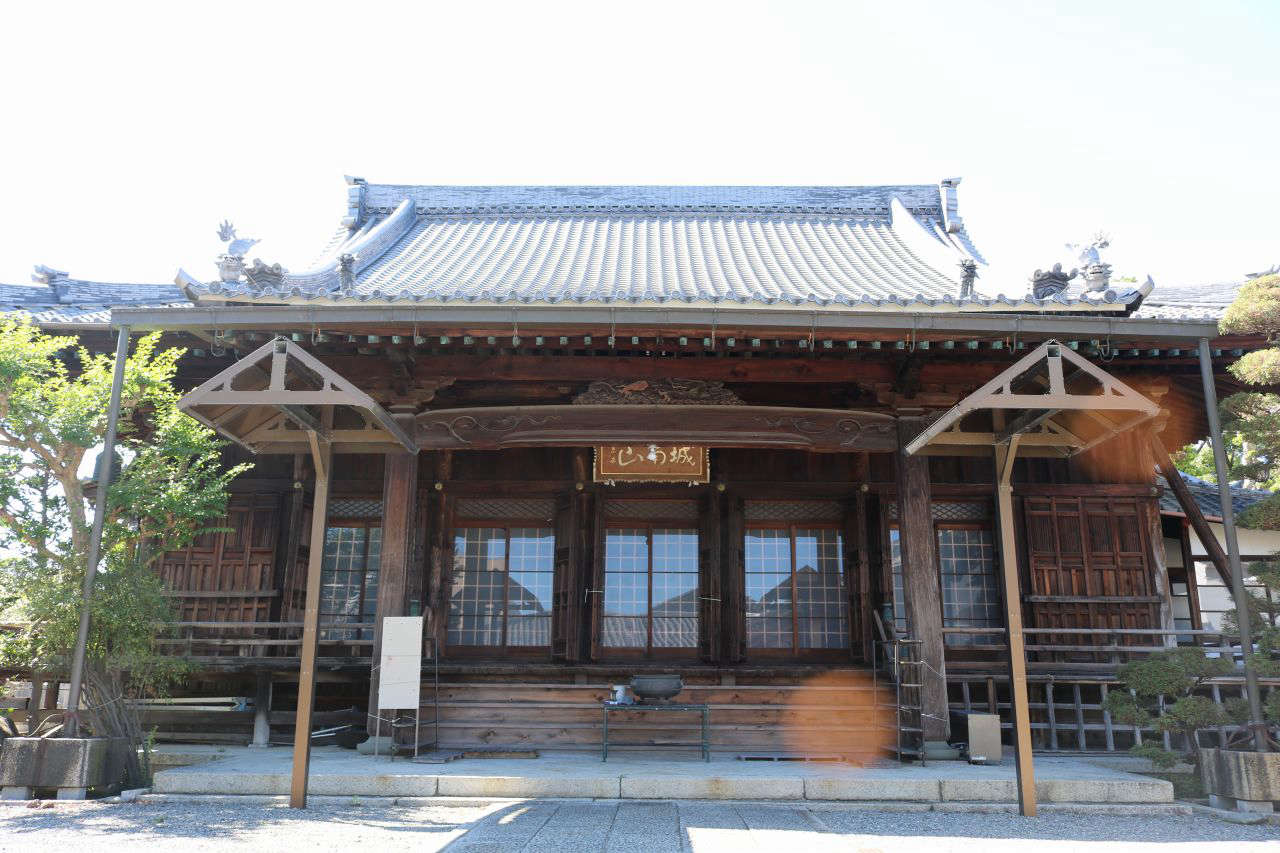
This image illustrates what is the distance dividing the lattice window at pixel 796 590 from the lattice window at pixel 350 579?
14.7 feet

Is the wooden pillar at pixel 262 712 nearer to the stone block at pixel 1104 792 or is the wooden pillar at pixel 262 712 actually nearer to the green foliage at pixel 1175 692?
the stone block at pixel 1104 792

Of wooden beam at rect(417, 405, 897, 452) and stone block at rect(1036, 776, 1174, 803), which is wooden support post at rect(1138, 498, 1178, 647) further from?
wooden beam at rect(417, 405, 897, 452)

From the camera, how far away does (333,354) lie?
29.4ft

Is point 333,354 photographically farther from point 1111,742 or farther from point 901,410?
point 1111,742

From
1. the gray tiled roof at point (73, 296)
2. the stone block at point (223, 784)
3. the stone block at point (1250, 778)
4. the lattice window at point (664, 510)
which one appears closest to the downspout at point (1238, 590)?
the stone block at point (1250, 778)

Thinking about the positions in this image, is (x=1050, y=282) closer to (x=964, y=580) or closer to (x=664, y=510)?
(x=964, y=580)

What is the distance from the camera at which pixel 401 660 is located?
793cm

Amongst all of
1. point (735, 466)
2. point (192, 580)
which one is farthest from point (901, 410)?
point (192, 580)

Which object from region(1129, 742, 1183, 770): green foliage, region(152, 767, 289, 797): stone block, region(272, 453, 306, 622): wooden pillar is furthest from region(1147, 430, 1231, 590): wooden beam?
region(272, 453, 306, 622): wooden pillar

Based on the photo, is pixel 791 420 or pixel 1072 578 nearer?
pixel 791 420

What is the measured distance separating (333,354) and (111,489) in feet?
7.38

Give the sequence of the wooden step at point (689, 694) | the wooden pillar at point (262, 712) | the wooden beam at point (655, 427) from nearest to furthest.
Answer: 1. the wooden beam at point (655, 427)
2. the wooden step at point (689, 694)
3. the wooden pillar at point (262, 712)

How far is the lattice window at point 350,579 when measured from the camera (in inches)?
427

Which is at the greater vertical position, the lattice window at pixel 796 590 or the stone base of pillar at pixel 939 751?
the lattice window at pixel 796 590
